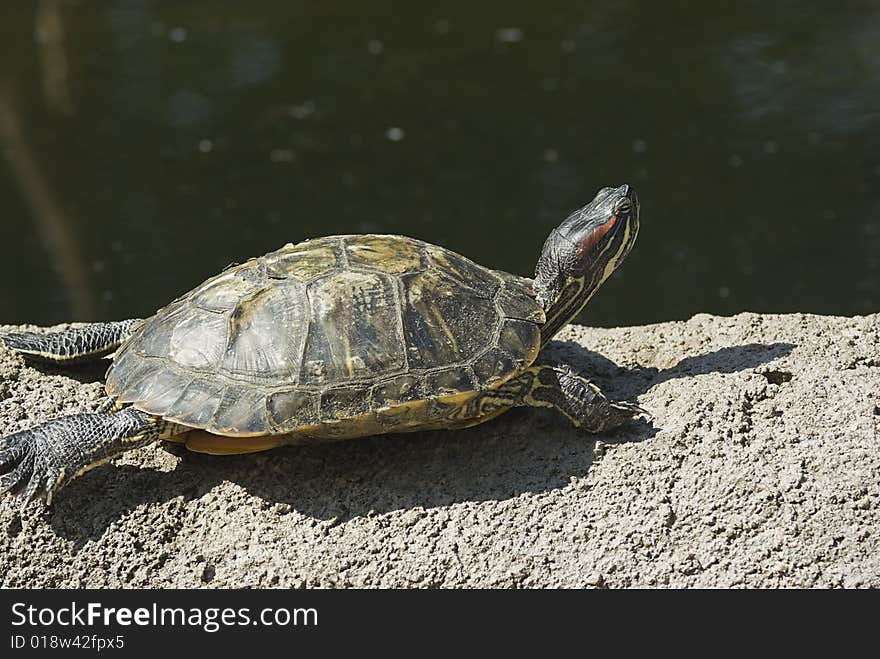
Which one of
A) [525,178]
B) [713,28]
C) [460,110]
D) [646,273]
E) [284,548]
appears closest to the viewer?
[284,548]

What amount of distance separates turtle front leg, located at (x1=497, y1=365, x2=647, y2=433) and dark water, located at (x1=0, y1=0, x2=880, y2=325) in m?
3.11

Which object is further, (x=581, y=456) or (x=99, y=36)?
(x=99, y=36)

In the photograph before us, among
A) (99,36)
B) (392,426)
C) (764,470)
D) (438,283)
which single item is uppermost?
(438,283)

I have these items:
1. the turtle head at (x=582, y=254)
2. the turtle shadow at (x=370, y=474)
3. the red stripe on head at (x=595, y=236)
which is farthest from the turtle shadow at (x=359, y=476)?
the red stripe on head at (x=595, y=236)

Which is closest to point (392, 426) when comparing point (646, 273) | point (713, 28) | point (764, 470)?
point (764, 470)

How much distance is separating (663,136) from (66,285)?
447 cm

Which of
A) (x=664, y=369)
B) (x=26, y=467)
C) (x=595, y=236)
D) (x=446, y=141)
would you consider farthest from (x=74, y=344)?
(x=446, y=141)

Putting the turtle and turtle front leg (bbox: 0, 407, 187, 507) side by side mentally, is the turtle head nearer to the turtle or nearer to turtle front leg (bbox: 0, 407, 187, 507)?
the turtle

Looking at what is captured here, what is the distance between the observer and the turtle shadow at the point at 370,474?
356 centimetres

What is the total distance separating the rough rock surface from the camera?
332cm

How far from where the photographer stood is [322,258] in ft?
12.3

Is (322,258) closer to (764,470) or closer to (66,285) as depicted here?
(764,470)

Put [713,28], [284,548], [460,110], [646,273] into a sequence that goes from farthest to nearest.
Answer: [713,28] < [460,110] < [646,273] < [284,548]

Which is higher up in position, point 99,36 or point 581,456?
point 581,456
